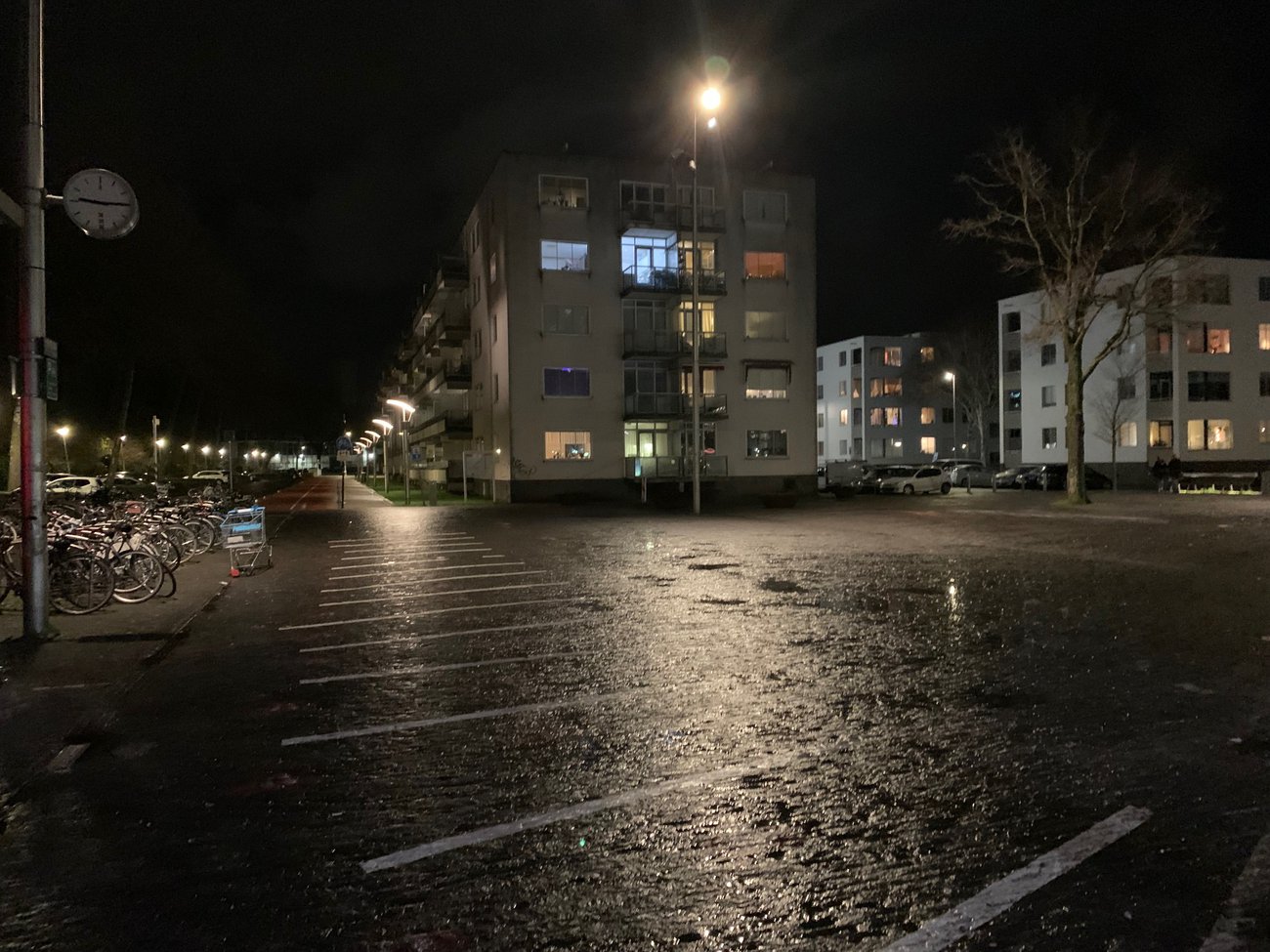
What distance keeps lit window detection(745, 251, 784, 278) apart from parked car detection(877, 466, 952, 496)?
38.4ft

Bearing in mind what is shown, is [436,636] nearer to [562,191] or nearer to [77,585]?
[77,585]

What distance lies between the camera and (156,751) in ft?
19.8

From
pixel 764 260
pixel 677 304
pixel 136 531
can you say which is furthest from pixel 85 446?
pixel 136 531

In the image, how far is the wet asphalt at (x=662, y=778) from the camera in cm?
378


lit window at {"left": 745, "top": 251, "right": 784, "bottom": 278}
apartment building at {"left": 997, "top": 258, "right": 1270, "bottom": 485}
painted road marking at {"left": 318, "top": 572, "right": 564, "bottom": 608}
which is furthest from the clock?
apartment building at {"left": 997, "top": 258, "right": 1270, "bottom": 485}

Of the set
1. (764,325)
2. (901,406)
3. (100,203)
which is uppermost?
(764,325)

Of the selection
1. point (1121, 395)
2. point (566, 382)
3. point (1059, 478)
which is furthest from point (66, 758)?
point (1121, 395)

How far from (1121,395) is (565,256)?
35.3 m

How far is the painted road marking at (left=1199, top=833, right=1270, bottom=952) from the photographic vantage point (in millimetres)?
3489

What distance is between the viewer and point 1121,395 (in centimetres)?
5516

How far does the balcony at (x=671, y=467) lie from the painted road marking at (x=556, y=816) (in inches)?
1451

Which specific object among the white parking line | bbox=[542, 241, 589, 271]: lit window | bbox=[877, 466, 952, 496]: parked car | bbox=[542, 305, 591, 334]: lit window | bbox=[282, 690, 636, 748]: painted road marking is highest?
bbox=[542, 241, 589, 271]: lit window

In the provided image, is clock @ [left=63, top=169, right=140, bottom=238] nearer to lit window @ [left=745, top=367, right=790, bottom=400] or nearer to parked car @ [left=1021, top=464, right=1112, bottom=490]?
lit window @ [left=745, top=367, right=790, bottom=400]

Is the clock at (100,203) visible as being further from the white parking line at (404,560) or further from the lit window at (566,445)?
the lit window at (566,445)
